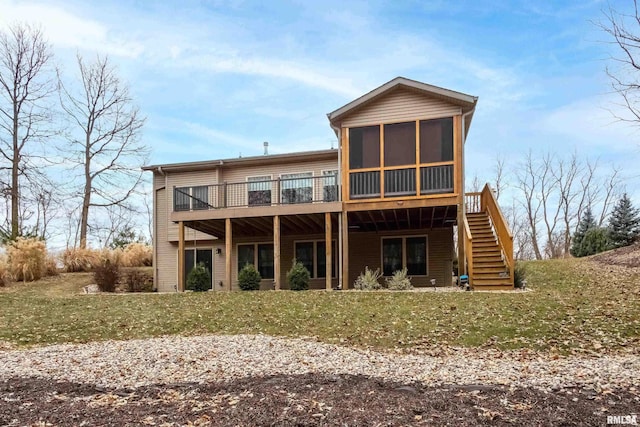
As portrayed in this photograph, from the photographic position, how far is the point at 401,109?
13.4m

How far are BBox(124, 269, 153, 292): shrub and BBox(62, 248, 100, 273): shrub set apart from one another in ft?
10.8

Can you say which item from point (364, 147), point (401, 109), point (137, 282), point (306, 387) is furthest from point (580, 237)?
point (306, 387)

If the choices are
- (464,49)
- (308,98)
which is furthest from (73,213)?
(464,49)

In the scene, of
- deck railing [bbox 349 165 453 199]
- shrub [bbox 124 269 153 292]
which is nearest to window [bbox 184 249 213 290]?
shrub [bbox 124 269 153 292]

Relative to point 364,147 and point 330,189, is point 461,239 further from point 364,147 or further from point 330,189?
point 330,189

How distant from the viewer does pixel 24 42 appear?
76.3 ft

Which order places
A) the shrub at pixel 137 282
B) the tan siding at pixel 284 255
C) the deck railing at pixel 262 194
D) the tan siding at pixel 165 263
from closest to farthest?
the deck railing at pixel 262 194
the shrub at pixel 137 282
the tan siding at pixel 284 255
the tan siding at pixel 165 263

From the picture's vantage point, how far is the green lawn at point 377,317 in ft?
23.2

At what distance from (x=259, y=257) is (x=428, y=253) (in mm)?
6299

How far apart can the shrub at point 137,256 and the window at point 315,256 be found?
7.39m

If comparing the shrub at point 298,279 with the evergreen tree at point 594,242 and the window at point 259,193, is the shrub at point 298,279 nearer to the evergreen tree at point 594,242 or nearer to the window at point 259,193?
the window at point 259,193

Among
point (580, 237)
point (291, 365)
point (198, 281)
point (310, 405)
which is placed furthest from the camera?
point (580, 237)

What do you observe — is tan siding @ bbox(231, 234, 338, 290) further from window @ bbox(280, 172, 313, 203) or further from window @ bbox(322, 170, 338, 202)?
window @ bbox(322, 170, 338, 202)

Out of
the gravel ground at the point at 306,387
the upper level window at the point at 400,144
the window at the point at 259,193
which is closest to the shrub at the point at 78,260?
the window at the point at 259,193
